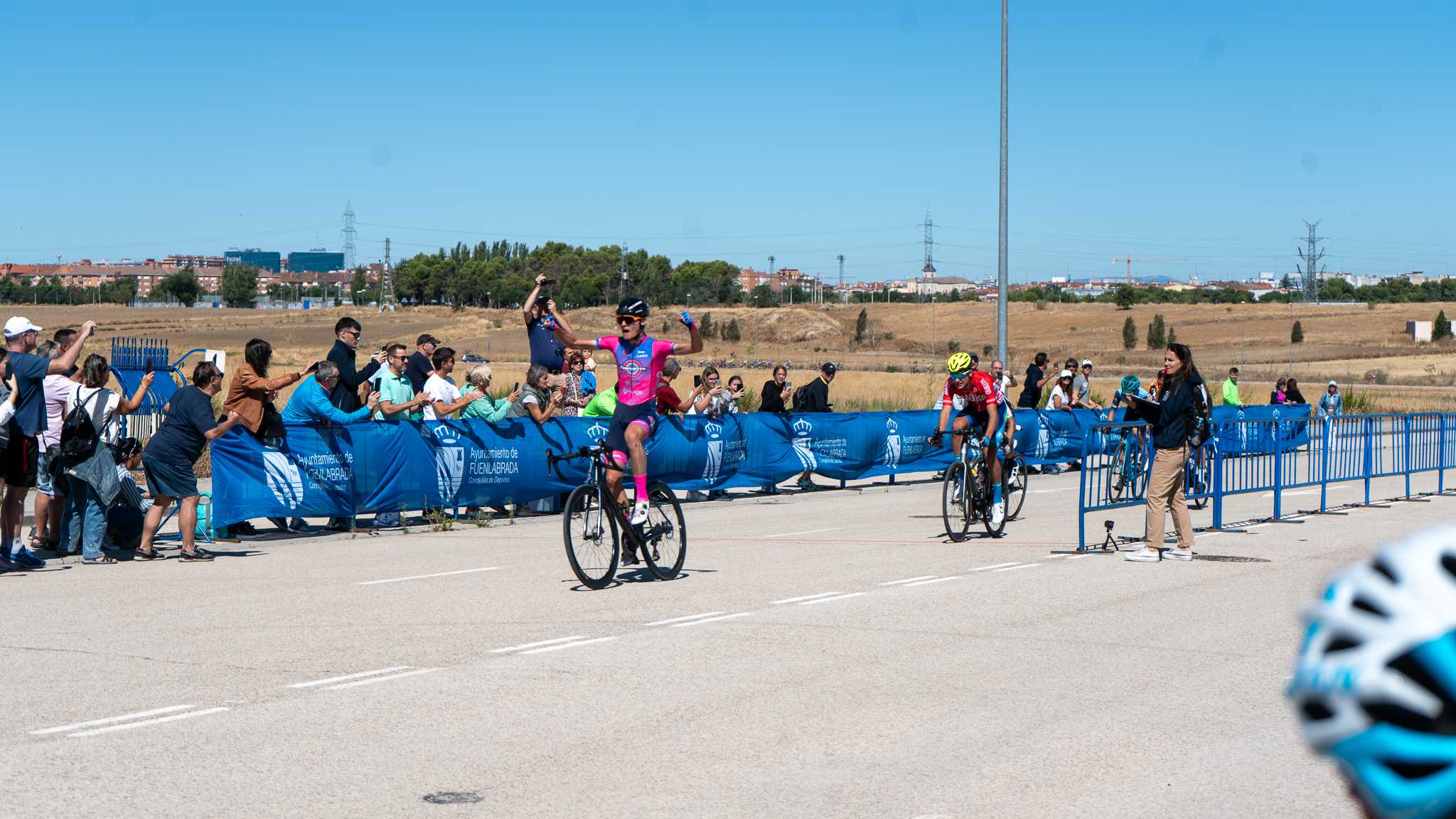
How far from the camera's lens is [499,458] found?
61.9 feet

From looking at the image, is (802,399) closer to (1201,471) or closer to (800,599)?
(1201,471)

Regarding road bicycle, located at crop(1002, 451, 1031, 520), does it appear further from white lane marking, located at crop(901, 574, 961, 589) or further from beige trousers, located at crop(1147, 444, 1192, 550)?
white lane marking, located at crop(901, 574, 961, 589)

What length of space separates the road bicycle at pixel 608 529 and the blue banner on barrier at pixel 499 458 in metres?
5.42

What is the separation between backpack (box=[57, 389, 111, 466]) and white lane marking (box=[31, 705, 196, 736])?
21.3 feet

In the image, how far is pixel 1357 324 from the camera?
11806 centimetres

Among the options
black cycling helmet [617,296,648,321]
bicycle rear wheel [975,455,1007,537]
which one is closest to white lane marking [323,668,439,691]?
black cycling helmet [617,296,648,321]

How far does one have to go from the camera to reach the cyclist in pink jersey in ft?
39.3

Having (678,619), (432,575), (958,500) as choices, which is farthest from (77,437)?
(958,500)

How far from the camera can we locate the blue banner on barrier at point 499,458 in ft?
53.6

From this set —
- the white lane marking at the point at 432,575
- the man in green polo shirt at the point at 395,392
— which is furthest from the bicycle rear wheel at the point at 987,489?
the man in green polo shirt at the point at 395,392

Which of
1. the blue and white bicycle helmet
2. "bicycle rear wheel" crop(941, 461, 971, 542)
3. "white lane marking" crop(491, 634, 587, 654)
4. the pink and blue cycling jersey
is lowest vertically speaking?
"white lane marking" crop(491, 634, 587, 654)

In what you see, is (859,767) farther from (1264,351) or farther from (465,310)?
(465,310)

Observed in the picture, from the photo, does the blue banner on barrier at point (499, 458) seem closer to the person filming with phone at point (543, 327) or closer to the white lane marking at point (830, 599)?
the person filming with phone at point (543, 327)

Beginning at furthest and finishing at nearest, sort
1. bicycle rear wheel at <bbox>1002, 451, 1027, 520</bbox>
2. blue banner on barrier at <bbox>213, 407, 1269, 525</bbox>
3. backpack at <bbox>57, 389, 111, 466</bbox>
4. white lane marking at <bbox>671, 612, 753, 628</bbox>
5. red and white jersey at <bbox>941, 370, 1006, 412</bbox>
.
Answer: bicycle rear wheel at <bbox>1002, 451, 1027, 520</bbox> → blue banner on barrier at <bbox>213, 407, 1269, 525</bbox> → red and white jersey at <bbox>941, 370, 1006, 412</bbox> → backpack at <bbox>57, 389, 111, 466</bbox> → white lane marking at <bbox>671, 612, 753, 628</bbox>
